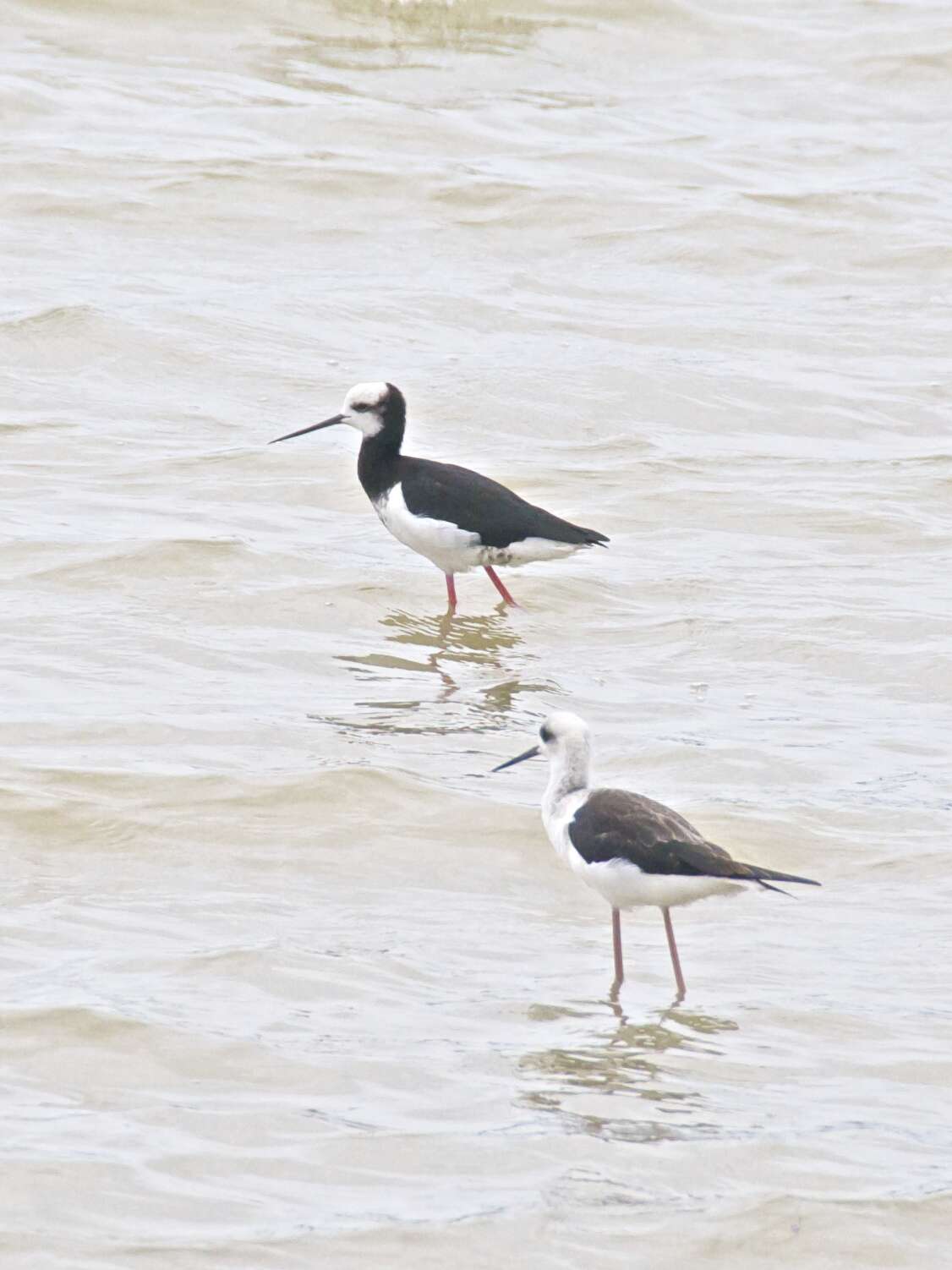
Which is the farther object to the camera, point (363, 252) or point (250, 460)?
point (363, 252)

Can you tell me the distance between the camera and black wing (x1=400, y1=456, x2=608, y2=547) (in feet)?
35.5

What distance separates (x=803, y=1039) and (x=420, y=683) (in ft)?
12.6

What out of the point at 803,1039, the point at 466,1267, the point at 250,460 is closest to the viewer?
the point at 466,1267

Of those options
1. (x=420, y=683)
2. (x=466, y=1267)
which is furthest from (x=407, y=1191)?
(x=420, y=683)

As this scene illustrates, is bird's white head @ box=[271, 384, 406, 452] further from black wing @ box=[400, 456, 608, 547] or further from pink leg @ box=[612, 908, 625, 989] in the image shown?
pink leg @ box=[612, 908, 625, 989]

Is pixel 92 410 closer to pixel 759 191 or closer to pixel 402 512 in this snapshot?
pixel 402 512

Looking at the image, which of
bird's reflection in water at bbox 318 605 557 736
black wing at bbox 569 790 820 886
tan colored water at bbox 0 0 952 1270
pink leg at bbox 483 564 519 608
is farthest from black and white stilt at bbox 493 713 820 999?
pink leg at bbox 483 564 519 608

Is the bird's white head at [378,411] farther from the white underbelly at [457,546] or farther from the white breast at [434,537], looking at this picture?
the white underbelly at [457,546]

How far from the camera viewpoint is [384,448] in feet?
37.9

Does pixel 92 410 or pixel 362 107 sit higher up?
pixel 362 107

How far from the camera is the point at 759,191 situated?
18297mm

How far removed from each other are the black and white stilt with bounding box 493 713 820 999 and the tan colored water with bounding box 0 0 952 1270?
28cm

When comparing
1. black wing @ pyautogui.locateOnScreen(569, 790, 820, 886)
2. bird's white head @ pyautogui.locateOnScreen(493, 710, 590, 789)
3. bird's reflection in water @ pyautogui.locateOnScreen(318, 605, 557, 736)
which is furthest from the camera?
bird's reflection in water @ pyautogui.locateOnScreen(318, 605, 557, 736)

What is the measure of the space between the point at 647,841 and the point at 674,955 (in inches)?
14.9
